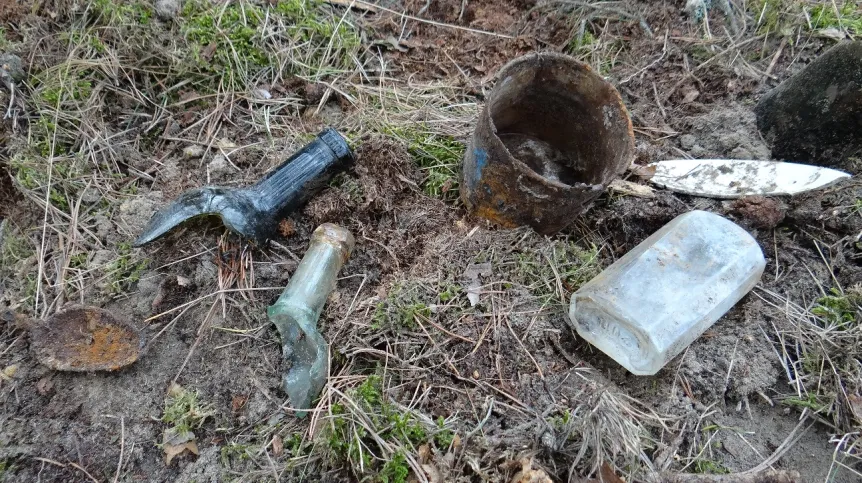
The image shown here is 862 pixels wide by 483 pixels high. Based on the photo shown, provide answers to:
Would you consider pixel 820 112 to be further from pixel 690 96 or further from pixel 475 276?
pixel 475 276

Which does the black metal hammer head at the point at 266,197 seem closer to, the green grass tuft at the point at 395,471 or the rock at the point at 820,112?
the green grass tuft at the point at 395,471

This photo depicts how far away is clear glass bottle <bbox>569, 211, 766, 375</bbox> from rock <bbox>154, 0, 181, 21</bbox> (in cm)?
217

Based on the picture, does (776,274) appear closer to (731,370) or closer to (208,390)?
(731,370)

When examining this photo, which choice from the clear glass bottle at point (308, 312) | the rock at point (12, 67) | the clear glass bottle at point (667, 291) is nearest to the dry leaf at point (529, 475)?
the clear glass bottle at point (667, 291)

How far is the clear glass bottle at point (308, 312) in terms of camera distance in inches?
60.2

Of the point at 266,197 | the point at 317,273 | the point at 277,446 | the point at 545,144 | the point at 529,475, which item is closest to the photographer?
the point at 529,475

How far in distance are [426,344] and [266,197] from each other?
2.66ft

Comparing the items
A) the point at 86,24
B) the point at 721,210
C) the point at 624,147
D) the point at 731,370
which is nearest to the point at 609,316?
the point at 731,370

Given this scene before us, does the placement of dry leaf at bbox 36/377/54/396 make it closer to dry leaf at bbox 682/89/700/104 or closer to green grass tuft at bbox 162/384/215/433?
green grass tuft at bbox 162/384/215/433

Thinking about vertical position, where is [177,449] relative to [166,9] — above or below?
below

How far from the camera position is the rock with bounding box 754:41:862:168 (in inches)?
70.9

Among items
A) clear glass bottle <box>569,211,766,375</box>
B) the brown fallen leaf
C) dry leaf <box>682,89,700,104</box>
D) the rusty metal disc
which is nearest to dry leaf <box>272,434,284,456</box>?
the brown fallen leaf

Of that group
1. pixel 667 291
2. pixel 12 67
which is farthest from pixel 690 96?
pixel 12 67

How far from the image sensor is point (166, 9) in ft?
7.36
